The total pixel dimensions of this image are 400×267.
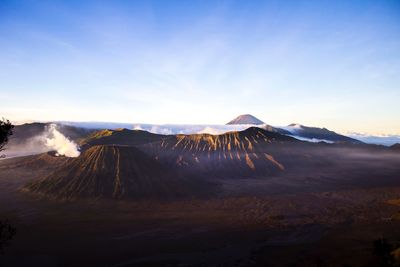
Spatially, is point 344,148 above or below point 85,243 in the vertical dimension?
above

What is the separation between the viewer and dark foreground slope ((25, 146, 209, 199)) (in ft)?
224

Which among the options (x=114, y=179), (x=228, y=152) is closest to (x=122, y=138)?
(x=228, y=152)

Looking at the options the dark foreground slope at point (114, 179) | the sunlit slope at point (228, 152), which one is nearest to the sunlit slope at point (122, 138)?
the sunlit slope at point (228, 152)

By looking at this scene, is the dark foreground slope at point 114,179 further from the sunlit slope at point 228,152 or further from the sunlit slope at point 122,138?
the sunlit slope at point 122,138

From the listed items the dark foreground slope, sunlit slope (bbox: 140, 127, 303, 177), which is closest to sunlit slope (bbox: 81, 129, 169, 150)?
Answer: sunlit slope (bbox: 140, 127, 303, 177)

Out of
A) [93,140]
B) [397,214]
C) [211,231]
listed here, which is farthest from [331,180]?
[93,140]

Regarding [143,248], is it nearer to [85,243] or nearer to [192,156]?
[85,243]

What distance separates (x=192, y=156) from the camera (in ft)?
379

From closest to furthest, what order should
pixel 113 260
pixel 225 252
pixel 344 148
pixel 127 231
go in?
1. pixel 113 260
2. pixel 225 252
3. pixel 127 231
4. pixel 344 148

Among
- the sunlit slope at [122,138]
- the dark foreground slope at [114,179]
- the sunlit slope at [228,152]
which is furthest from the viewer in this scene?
the sunlit slope at [122,138]

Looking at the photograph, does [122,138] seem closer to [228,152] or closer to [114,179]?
[228,152]

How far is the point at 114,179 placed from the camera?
73312 millimetres

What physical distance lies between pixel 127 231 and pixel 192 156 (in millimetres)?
71503

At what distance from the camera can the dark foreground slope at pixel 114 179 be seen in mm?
68188
